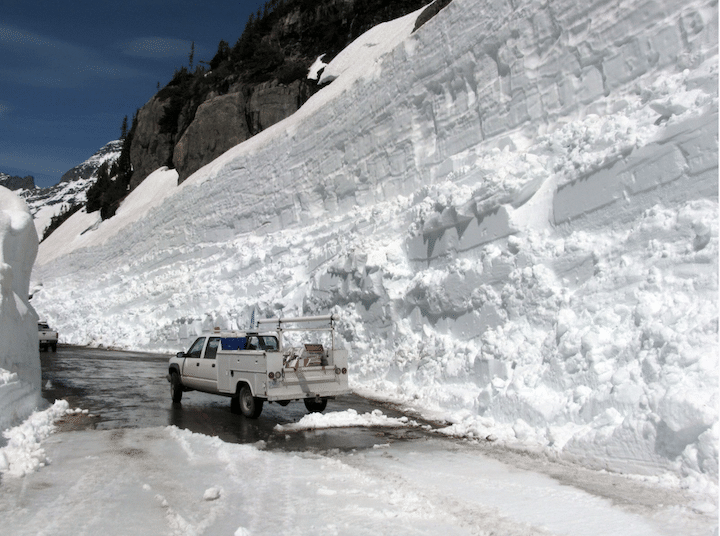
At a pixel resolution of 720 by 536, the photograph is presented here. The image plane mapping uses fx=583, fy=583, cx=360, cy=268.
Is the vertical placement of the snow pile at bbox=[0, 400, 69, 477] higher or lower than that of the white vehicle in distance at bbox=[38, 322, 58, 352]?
lower

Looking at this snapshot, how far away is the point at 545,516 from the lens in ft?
17.6

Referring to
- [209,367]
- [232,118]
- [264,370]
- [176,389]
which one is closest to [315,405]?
[264,370]

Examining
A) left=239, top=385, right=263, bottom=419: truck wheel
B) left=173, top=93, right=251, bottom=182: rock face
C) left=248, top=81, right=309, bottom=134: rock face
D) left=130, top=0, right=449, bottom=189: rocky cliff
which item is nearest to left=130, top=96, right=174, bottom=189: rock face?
left=130, top=0, right=449, bottom=189: rocky cliff

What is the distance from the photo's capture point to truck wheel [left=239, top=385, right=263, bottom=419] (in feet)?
34.4

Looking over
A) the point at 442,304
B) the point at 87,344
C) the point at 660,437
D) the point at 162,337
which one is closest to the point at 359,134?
the point at 442,304

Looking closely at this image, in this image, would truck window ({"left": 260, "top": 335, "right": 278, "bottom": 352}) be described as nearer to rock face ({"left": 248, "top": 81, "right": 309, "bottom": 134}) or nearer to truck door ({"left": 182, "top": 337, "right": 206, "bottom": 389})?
truck door ({"left": 182, "top": 337, "right": 206, "bottom": 389})

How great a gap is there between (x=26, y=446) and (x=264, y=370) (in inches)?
147

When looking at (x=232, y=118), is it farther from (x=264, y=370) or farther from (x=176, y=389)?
(x=264, y=370)

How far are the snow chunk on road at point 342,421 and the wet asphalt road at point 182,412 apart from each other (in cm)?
30

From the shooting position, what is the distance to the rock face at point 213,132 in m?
40.3

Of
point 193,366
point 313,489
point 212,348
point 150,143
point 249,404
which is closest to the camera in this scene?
point 313,489

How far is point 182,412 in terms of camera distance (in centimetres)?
1131

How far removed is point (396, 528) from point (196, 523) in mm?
1762

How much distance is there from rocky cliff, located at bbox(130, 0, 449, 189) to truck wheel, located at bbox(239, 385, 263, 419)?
30.8 metres
